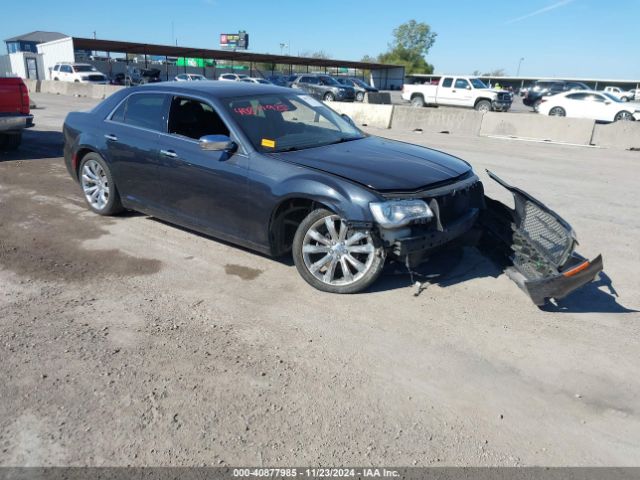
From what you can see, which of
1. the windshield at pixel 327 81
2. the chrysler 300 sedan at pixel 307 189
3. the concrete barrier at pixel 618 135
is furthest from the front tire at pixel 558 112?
the chrysler 300 sedan at pixel 307 189

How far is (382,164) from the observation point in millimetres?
4555

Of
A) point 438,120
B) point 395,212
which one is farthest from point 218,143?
point 438,120

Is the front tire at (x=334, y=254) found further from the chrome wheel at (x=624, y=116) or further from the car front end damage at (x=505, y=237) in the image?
the chrome wheel at (x=624, y=116)

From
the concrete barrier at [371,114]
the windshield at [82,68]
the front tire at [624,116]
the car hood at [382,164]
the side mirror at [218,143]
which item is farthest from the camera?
the windshield at [82,68]

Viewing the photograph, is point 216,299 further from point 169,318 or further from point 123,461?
point 123,461

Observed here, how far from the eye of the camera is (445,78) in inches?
1115

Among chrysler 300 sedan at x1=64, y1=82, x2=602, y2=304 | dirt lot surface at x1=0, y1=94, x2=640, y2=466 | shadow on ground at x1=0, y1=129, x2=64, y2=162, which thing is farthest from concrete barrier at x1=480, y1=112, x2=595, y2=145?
shadow on ground at x1=0, y1=129, x2=64, y2=162

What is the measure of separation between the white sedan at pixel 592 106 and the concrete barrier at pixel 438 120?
8257 mm

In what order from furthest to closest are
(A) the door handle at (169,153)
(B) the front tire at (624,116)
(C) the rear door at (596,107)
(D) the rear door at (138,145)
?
(C) the rear door at (596,107) → (B) the front tire at (624,116) → (D) the rear door at (138,145) → (A) the door handle at (169,153)

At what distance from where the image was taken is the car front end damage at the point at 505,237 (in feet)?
12.8

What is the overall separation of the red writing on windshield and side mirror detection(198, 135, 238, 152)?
39 cm

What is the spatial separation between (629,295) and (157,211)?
464cm

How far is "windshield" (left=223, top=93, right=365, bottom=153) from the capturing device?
4.81m

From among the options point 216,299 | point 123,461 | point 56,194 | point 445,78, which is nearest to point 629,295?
point 216,299
